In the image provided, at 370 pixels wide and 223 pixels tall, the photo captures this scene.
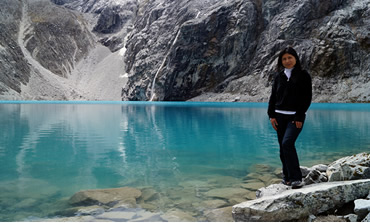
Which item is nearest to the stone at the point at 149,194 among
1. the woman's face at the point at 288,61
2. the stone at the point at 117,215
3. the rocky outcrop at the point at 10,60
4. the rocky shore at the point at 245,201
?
the rocky shore at the point at 245,201

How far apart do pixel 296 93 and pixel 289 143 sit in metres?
0.96

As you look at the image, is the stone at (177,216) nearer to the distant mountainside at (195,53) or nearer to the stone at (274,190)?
the stone at (274,190)

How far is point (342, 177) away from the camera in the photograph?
6.21m

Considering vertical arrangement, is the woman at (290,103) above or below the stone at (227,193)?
above

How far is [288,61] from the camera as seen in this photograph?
18.8 ft

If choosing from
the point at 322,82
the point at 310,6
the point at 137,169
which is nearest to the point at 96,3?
the point at 310,6

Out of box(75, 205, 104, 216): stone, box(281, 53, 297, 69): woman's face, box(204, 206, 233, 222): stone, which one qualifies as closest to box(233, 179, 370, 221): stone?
box(204, 206, 233, 222): stone

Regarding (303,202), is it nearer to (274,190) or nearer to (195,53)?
(274,190)

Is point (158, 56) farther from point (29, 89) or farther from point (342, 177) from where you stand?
point (342, 177)

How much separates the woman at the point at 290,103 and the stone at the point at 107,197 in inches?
138

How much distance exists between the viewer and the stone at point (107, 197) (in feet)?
22.1

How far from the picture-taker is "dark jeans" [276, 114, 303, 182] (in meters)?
5.62

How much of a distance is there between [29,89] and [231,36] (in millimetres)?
65671

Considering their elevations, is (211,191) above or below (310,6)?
below
